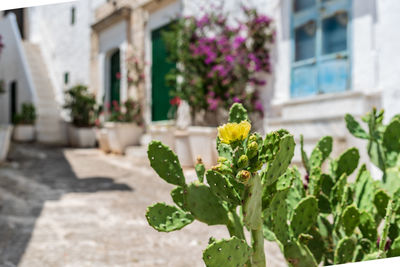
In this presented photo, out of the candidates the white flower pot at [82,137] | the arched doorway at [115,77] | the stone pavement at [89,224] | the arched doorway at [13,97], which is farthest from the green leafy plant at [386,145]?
the arched doorway at [13,97]

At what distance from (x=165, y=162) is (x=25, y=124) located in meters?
8.54

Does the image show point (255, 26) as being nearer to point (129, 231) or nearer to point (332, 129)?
point (332, 129)

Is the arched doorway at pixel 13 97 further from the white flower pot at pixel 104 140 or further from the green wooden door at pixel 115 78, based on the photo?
the white flower pot at pixel 104 140

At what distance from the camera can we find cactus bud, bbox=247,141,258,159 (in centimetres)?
69

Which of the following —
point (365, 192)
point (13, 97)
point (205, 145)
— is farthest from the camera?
point (13, 97)

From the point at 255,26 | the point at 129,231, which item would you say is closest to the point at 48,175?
the point at 129,231

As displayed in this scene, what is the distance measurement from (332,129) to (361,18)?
1.17m

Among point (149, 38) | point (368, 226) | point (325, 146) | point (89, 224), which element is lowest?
point (89, 224)

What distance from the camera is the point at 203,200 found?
3.01ft

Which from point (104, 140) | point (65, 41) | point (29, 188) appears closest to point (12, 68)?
point (65, 41)

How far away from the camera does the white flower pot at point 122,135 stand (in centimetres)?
665

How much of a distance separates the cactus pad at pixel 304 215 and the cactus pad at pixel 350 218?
0.09 meters

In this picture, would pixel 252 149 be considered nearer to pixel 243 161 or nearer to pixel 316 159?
pixel 243 161

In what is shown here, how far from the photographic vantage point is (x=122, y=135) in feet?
21.9
